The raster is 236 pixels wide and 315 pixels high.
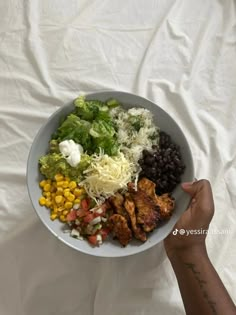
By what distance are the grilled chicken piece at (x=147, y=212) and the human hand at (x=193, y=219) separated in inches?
1.9

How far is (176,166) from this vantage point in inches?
40.8

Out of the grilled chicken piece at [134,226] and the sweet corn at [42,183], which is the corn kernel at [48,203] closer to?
the sweet corn at [42,183]

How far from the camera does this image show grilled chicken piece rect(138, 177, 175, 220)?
39.5 inches

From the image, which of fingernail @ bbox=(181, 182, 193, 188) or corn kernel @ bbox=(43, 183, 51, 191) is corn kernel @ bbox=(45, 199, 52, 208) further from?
fingernail @ bbox=(181, 182, 193, 188)

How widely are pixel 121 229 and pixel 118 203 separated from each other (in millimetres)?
64

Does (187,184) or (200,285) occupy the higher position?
(187,184)

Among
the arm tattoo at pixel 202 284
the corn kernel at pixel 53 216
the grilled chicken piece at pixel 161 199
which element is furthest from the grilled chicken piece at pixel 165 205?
the corn kernel at pixel 53 216

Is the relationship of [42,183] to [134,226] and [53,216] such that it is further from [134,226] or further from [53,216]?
[134,226]

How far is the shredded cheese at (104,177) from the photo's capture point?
1.02 meters

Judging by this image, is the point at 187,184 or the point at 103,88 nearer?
the point at 187,184

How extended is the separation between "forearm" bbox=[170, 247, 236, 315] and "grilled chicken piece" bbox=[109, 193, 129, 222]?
154 millimetres

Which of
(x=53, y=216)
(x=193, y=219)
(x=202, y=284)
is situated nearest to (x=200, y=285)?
(x=202, y=284)

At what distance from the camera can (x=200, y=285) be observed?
3.18 ft

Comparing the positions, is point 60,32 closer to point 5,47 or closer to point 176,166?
point 5,47
